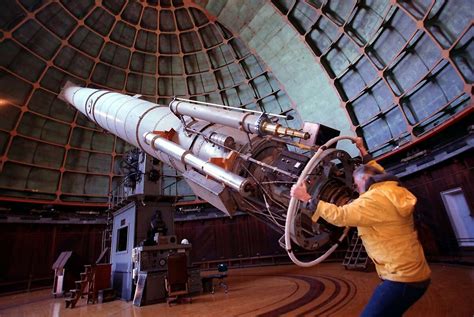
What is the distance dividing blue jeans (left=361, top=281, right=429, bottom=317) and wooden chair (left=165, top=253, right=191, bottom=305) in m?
5.13

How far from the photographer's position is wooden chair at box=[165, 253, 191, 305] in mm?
6219

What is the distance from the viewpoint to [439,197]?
793cm

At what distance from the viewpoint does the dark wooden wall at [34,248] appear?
11.2 metres

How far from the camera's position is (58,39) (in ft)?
39.4

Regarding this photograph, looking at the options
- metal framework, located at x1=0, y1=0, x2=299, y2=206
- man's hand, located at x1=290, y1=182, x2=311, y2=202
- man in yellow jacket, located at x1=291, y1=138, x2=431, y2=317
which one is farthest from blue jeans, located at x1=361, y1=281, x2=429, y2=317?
metal framework, located at x1=0, y1=0, x2=299, y2=206

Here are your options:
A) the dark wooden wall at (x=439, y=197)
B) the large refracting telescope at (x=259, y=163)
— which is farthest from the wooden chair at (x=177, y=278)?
the dark wooden wall at (x=439, y=197)

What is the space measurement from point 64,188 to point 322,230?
1406 centimetres

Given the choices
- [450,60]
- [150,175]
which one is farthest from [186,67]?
[450,60]

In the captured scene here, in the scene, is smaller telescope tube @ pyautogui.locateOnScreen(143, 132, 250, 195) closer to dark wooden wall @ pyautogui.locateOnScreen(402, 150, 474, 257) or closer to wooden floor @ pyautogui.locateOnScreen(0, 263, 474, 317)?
wooden floor @ pyautogui.locateOnScreen(0, 263, 474, 317)

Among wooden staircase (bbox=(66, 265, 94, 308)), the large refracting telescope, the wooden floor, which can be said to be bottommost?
the wooden floor

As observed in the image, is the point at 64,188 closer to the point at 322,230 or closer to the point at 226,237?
the point at 226,237

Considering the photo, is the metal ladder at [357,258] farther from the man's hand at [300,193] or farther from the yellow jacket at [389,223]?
the man's hand at [300,193]

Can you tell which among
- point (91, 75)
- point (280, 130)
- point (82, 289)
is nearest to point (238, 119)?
point (280, 130)

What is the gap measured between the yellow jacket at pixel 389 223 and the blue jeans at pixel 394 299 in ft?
0.20
